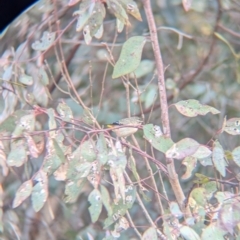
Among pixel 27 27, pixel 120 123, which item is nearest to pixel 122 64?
pixel 120 123

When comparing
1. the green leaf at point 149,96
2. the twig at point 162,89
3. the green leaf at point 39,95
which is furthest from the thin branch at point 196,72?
the twig at point 162,89

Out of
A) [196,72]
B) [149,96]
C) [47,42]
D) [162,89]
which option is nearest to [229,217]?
[162,89]

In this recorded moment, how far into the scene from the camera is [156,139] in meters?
0.95

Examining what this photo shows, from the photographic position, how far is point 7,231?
1.89 meters

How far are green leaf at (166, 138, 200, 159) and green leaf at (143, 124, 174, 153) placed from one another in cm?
1

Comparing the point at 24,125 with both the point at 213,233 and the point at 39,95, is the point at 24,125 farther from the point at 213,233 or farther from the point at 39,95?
the point at 39,95

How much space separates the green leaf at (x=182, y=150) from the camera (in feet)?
3.03

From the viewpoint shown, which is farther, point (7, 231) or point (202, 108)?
point (7, 231)

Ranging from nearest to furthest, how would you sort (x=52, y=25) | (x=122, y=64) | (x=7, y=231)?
(x=122, y=64), (x=7, y=231), (x=52, y=25)

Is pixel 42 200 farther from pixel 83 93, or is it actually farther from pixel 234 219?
pixel 83 93

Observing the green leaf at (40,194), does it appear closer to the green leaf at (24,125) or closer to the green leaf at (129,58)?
the green leaf at (24,125)

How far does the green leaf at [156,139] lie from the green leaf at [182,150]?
0.05ft

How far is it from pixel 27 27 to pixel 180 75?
23.1 inches

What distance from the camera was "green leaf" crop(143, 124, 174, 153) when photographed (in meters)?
0.94
